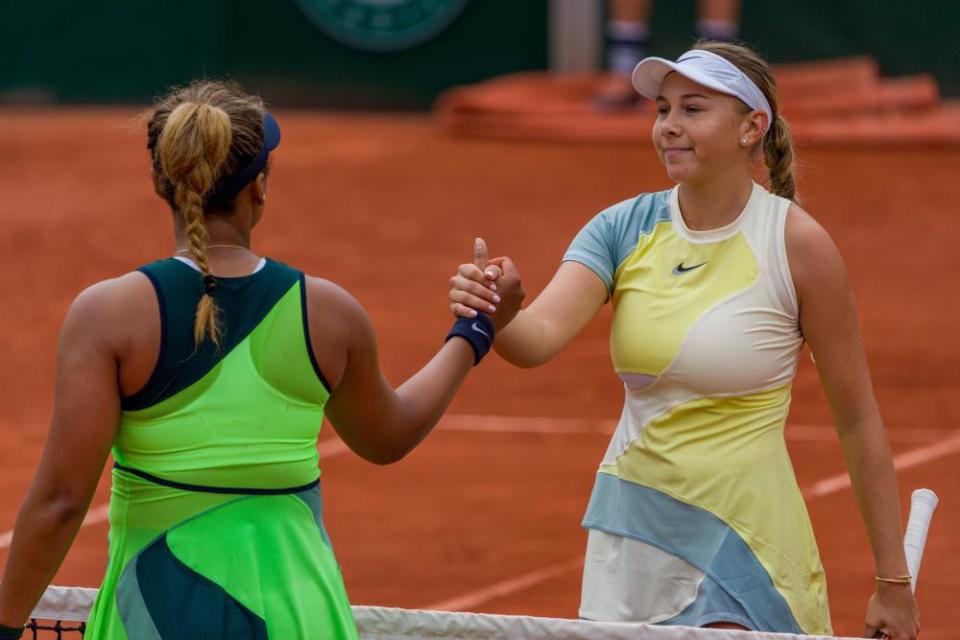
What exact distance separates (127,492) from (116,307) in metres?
0.33

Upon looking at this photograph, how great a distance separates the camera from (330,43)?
17.2 metres

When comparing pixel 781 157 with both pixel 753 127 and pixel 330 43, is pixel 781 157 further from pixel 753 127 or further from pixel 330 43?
pixel 330 43

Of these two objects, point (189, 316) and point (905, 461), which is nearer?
point (189, 316)

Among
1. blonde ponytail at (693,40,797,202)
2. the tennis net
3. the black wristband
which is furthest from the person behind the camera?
blonde ponytail at (693,40,797,202)

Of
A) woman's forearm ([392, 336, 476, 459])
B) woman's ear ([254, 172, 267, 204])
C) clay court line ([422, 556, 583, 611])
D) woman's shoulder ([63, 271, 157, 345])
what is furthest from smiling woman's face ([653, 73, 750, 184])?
clay court line ([422, 556, 583, 611])

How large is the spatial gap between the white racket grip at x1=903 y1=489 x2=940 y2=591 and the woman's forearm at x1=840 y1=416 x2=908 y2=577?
167 mm

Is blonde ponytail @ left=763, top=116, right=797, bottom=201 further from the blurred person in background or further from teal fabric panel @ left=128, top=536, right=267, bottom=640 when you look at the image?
the blurred person in background

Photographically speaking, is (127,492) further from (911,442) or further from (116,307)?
(911,442)

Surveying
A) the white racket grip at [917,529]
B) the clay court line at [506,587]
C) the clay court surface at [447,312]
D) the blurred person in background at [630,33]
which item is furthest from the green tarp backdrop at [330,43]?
the white racket grip at [917,529]

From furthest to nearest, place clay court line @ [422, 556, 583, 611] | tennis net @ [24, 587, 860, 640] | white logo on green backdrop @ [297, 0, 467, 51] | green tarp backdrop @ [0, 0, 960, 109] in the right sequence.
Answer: white logo on green backdrop @ [297, 0, 467, 51] < green tarp backdrop @ [0, 0, 960, 109] < clay court line @ [422, 556, 583, 611] < tennis net @ [24, 587, 860, 640]

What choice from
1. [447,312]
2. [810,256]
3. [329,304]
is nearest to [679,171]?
[810,256]

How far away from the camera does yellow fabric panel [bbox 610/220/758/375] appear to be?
12.1 ft

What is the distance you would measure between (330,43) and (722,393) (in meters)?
14.0

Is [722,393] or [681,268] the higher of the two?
[681,268]
